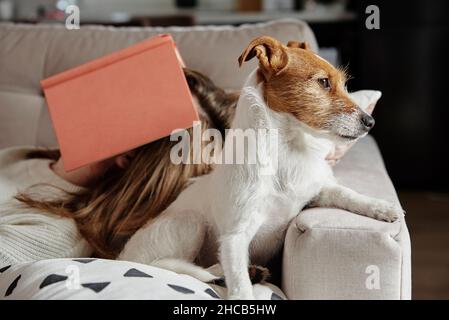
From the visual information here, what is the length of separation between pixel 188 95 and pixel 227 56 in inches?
18.0

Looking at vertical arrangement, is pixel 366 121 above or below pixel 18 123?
above

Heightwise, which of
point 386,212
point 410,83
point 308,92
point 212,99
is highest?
point 308,92

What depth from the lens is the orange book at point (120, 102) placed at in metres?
1.47

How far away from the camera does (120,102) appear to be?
1.50 metres

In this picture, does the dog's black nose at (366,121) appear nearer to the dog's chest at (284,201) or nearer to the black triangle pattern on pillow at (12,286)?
the dog's chest at (284,201)

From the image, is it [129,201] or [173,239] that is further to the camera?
[129,201]

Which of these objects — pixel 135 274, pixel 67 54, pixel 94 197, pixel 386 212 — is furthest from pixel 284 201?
pixel 67 54

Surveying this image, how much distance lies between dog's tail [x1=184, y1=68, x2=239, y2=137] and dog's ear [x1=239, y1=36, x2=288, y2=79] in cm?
42

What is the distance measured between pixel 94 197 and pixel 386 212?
0.70 meters

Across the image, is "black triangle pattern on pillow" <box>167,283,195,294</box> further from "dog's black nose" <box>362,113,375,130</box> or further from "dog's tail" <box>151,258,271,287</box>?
"dog's black nose" <box>362,113,375,130</box>

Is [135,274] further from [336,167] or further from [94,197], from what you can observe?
[336,167]

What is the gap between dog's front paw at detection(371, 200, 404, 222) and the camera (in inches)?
48.1

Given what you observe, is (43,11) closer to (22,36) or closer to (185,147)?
(22,36)
